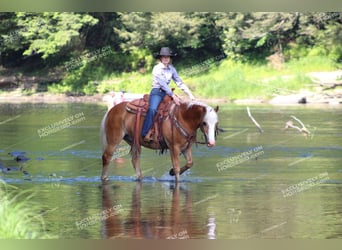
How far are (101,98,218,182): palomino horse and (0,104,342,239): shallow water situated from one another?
42cm

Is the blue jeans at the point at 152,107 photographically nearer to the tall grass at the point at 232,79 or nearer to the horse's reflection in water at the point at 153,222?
the horse's reflection in water at the point at 153,222

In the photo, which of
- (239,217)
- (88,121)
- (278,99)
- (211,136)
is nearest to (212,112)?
(211,136)

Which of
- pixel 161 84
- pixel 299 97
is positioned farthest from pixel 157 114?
pixel 299 97

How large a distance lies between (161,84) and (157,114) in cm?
59

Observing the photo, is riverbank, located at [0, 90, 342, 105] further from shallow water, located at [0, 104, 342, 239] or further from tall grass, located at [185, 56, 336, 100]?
shallow water, located at [0, 104, 342, 239]

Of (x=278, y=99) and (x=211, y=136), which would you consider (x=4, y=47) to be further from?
(x=211, y=136)

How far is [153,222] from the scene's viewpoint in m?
15.2

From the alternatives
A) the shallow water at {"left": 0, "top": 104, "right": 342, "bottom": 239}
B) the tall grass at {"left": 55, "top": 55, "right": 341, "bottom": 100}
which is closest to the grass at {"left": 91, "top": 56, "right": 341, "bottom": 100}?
the tall grass at {"left": 55, "top": 55, "right": 341, "bottom": 100}

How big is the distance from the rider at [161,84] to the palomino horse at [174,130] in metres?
0.20

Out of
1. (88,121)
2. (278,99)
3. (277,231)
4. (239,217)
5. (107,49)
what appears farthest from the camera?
(107,49)

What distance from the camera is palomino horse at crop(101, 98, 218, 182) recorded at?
19.7 metres

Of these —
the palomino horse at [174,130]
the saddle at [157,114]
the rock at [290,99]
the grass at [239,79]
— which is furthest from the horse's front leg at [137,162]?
the grass at [239,79]

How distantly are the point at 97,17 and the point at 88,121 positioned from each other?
2903 centimetres

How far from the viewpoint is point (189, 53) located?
210ft
